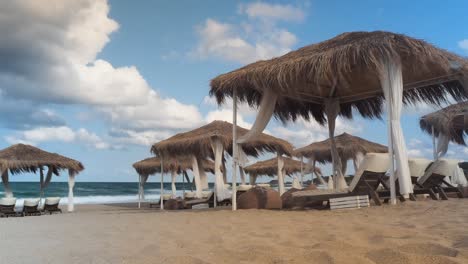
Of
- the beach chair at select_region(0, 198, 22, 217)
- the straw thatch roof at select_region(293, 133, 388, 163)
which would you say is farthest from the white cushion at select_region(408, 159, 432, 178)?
the beach chair at select_region(0, 198, 22, 217)

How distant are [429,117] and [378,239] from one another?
10.2 meters

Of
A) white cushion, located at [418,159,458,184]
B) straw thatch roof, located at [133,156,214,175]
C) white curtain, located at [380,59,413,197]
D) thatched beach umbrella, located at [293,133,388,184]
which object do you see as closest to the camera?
white curtain, located at [380,59,413,197]

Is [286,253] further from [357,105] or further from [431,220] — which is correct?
[357,105]

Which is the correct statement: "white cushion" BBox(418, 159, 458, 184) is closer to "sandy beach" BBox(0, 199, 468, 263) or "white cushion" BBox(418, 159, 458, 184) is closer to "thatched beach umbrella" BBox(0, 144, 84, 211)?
"sandy beach" BBox(0, 199, 468, 263)

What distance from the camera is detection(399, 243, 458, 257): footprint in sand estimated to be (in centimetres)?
199

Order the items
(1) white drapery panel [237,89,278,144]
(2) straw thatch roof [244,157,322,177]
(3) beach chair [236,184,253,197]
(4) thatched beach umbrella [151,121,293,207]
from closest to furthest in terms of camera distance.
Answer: (1) white drapery panel [237,89,278,144] → (4) thatched beach umbrella [151,121,293,207] → (3) beach chair [236,184,253,197] → (2) straw thatch roof [244,157,322,177]

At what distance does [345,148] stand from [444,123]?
3566 mm

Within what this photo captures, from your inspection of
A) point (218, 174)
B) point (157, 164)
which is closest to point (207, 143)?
Answer: point (218, 174)

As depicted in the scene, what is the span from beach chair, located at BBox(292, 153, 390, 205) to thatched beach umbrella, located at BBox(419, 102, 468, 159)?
5.53 metres

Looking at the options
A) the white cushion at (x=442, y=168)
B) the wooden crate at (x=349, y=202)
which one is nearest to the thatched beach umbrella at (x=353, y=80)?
the wooden crate at (x=349, y=202)

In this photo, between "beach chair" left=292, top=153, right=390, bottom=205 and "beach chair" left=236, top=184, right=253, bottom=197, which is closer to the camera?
"beach chair" left=292, top=153, right=390, bottom=205

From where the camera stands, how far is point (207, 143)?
1098 centimetres

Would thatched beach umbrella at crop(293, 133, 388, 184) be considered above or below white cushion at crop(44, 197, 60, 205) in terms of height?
above

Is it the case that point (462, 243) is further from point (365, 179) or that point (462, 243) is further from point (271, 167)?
point (271, 167)
